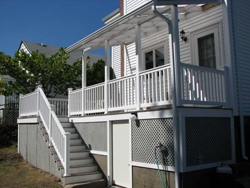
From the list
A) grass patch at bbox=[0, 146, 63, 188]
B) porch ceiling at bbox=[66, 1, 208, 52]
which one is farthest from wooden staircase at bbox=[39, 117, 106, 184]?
porch ceiling at bbox=[66, 1, 208, 52]

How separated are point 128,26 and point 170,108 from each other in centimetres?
339

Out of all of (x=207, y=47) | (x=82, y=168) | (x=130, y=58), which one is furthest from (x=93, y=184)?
(x=207, y=47)

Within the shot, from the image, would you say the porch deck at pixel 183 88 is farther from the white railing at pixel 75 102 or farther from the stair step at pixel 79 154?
the stair step at pixel 79 154

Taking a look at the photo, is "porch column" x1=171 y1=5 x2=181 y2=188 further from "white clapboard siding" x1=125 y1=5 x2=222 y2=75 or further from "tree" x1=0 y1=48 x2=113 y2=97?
"tree" x1=0 y1=48 x2=113 y2=97

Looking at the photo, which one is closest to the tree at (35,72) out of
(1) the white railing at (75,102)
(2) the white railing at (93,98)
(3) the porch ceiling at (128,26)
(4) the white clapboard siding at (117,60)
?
(4) the white clapboard siding at (117,60)

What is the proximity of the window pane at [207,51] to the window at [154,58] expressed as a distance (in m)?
1.74

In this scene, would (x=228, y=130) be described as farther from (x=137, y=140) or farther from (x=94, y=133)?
(x=94, y=133)

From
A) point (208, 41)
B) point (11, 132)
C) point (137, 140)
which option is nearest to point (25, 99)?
point (11, 132)

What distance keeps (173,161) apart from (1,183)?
570cm

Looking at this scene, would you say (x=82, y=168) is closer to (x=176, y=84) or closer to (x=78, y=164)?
(x=78, y=164)

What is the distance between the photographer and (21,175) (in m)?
9.27

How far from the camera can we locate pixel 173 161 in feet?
19.6

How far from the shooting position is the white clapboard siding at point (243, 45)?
298 inches

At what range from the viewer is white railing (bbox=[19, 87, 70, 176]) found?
26.0 feet
